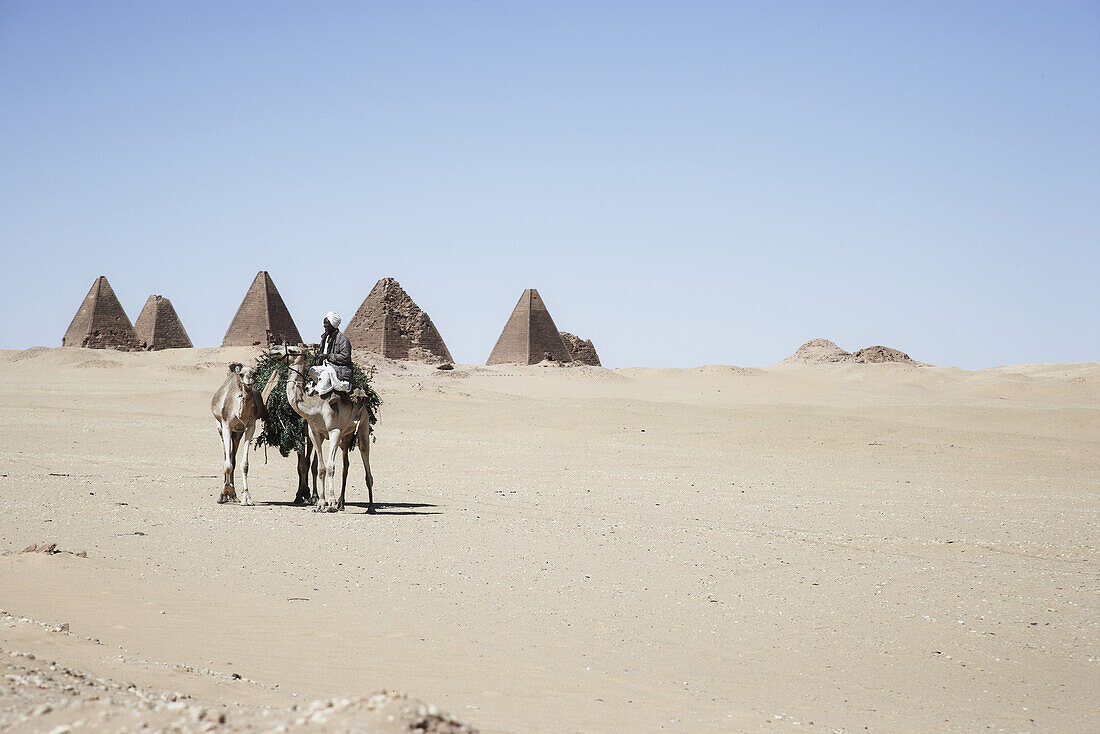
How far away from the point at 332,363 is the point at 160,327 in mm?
49076

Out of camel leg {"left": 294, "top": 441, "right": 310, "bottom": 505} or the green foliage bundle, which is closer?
camel leg {"left": 294, "top": 441, "right": 310, "bottom": 505}

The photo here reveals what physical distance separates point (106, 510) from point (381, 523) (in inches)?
119

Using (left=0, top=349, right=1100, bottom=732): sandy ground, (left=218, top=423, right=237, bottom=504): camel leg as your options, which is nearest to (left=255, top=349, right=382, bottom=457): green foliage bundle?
(left=218, top=423, right=237, bottom=504): camel leg

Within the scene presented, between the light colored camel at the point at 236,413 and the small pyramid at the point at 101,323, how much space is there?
4579 centimetres

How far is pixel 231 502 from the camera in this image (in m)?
12.9

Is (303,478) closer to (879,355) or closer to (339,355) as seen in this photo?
(339,355)

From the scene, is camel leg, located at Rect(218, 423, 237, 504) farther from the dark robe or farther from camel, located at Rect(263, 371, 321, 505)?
the dark robe

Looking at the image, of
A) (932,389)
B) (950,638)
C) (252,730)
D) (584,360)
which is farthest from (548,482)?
(584,360)

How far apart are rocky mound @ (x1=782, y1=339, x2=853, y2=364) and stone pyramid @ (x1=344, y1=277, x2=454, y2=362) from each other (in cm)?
4002

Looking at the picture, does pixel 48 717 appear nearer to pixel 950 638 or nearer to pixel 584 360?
pixel 950 638

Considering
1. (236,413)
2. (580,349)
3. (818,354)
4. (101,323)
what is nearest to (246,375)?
(236,413)

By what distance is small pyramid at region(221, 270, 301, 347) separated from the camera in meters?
51.0

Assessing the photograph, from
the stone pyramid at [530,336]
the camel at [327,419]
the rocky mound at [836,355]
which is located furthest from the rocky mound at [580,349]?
the camel at [327,419]

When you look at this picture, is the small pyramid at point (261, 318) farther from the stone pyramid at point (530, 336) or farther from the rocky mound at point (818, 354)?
the rocky mound at point (818, 354)
